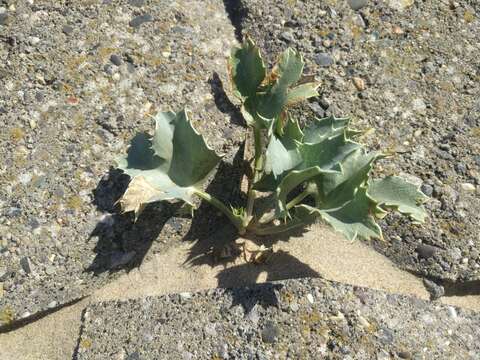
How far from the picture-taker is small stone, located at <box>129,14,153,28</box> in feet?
6.45

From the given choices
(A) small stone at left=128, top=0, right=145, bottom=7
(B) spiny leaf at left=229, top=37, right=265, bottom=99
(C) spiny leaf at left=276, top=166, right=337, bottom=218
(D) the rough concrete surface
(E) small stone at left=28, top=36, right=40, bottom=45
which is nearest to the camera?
(C) spiny leaf at left=276, top=166, right=337, bottom=218

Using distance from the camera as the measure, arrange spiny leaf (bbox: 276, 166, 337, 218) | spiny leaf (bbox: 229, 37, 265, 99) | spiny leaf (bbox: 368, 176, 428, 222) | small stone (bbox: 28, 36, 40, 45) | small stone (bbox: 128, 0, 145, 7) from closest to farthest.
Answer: spiny leaf (bbox: 276, 166, 337, 218) → spiny leaf (bbox: 368, 176, 428, 222) → spiny leaf (bbox: 229, 37, 265, 99) → small stone (bbox: 28, 36, 40, 45) → small stone (bbox: 128, 0, 145, 7)

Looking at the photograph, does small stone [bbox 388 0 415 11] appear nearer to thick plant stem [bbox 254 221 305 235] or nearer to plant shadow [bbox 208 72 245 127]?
plant shadow [bbox 208 72 245 127]

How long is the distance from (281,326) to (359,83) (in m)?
0.83

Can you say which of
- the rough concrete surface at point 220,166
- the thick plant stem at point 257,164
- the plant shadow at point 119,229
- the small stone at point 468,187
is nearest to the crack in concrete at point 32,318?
the rough concrete surface at point 220,166

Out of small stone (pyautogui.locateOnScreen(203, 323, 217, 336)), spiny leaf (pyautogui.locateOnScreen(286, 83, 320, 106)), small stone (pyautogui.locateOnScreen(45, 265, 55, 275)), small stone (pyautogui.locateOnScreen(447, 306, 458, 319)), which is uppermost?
spiny leaf (pyautogui.locateOnScreen(286, 83, 320, 106))

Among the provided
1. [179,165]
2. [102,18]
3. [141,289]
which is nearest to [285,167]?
[179,165]

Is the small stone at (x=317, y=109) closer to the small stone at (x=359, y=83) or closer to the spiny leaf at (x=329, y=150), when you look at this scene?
the small stone at (x=359, y=83)

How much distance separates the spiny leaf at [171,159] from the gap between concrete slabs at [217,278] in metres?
0.26

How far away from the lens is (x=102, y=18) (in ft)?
6.40

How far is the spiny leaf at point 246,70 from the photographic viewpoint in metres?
1.74

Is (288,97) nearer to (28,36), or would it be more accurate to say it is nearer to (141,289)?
(141,289)

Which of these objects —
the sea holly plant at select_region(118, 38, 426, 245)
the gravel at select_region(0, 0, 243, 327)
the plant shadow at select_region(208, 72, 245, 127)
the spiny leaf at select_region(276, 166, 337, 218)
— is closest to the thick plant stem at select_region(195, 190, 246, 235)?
the sea holly plant at select_region(118, 38, 426, 245)

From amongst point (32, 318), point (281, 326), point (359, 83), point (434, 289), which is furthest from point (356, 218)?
point (32, 318)
